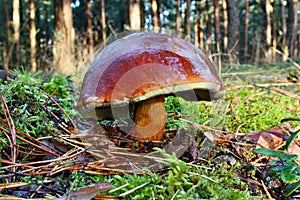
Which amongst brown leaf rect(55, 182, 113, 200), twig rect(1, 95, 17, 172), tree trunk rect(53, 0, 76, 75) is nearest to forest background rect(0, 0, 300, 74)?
tree trunk rect(53, 0, 76, 75)

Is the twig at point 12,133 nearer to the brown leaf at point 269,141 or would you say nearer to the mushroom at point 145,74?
the mushroom at point 145,74

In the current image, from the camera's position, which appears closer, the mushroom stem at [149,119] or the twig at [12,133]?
the twig at [12,133]

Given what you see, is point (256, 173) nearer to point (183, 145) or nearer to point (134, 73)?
point (183, 145)

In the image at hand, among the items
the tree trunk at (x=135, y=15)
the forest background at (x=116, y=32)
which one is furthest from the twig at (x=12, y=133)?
the tree trunk at (x=135, y=15)

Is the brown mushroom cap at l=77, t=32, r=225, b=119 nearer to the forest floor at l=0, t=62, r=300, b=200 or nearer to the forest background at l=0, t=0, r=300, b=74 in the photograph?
the forest floor at l=0, t=62, r=300, b=200

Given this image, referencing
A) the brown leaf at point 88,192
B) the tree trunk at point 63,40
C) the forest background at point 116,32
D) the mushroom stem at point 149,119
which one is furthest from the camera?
the forest background at point 116,32

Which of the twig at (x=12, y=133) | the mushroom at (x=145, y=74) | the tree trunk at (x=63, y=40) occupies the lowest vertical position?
the twig at (x=12, y=133)

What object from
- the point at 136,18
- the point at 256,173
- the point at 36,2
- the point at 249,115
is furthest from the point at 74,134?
the point at 36,2
